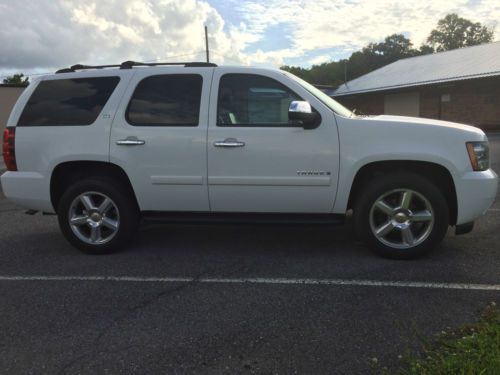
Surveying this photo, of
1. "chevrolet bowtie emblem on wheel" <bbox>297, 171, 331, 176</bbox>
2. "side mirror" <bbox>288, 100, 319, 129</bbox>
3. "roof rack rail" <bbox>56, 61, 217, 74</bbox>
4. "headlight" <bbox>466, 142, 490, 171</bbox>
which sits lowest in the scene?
"chevrolet bowtie emblem on wheel" <bbox>297, 171, 331, 176</bbox>

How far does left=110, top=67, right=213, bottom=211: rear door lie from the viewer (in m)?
4.73

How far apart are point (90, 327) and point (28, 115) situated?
2740 millimetres

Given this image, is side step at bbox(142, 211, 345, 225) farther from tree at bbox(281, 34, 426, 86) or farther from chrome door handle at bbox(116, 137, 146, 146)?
tree at bbox(281, 34, 426, 86)

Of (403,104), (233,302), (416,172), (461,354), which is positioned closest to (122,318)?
(233,302)

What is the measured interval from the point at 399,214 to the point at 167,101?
2.58 metres

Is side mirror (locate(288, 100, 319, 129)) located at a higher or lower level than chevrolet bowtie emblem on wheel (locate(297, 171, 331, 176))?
higher

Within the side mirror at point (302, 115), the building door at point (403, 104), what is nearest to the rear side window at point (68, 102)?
the side mirror at point (302, 115)

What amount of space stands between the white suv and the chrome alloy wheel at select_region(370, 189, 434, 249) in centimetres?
1

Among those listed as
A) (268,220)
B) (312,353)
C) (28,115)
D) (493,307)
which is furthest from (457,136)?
(28,115)

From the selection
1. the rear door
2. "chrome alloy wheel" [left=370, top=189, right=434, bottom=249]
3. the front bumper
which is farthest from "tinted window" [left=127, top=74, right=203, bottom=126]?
the front bumper

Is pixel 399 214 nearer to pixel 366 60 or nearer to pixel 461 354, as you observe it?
pixel 461 354

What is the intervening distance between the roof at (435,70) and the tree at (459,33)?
2250 inches

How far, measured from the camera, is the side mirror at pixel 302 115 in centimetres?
434

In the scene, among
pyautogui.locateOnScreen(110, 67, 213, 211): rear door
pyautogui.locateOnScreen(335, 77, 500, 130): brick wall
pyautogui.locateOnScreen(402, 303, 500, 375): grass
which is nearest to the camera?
pyautogui.locateOnScreen(402, 303, 500, 375): grass
